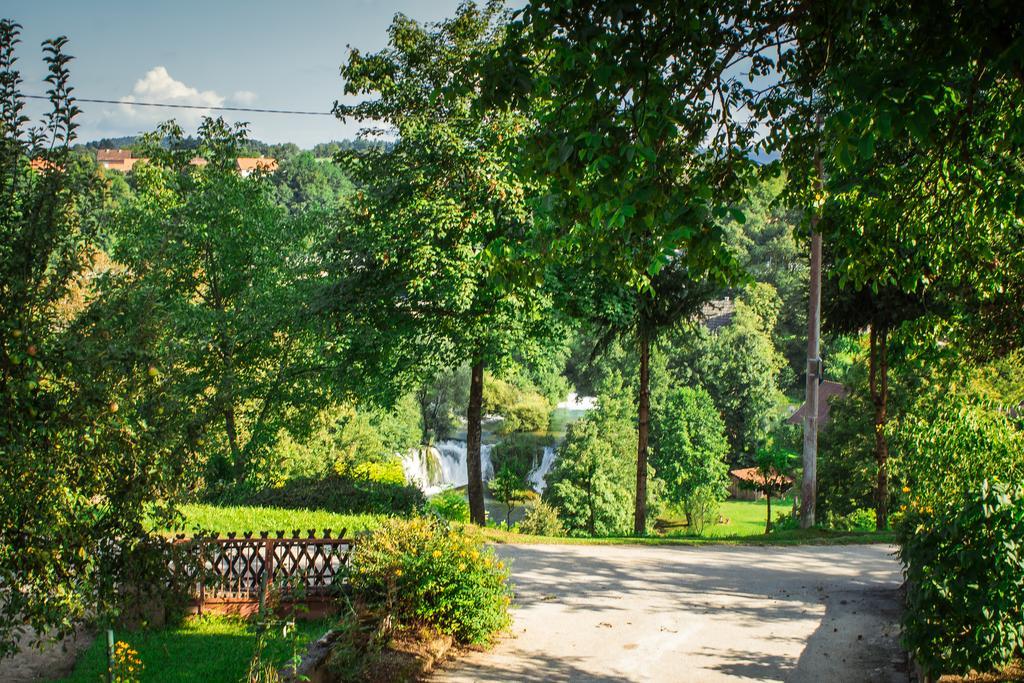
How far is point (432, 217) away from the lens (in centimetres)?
1691

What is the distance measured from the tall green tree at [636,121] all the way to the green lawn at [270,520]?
827cm

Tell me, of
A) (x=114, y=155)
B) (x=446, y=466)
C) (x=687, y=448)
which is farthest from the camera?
(x=114, y=155)

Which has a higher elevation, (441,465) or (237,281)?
(237,281)

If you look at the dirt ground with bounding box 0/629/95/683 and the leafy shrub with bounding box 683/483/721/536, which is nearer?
the dirt ground with bounding box 0/629/95/683

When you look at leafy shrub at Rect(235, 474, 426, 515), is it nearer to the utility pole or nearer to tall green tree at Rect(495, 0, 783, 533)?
the utility pole

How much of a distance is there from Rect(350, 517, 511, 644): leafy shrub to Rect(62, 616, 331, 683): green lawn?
0.91 m

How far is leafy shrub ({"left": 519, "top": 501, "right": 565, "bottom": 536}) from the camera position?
89.7ft

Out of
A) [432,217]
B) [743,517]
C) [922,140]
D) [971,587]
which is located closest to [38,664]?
[971,587]

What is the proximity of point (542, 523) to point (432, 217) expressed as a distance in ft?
45.9

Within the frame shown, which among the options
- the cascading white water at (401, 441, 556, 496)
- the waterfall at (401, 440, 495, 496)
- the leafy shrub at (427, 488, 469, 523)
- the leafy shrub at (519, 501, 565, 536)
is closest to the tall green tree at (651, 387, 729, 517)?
the cascading white water at (401, 441, 556, 496)

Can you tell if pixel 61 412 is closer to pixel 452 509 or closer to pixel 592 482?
pixel 452 509

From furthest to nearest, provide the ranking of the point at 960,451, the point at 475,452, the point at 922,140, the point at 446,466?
the point at 446,466 < the point at 475,452 < the point at 960,451 < the point at 922,140

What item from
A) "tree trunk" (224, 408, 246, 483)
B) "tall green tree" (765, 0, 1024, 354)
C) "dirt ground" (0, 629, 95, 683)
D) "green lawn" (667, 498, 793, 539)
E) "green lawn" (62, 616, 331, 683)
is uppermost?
"tall green tree" (765, 0, 1024, 354)

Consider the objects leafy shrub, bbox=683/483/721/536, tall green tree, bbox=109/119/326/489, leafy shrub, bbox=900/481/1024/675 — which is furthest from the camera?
leafy shrub, bbox=683/483/721/536
